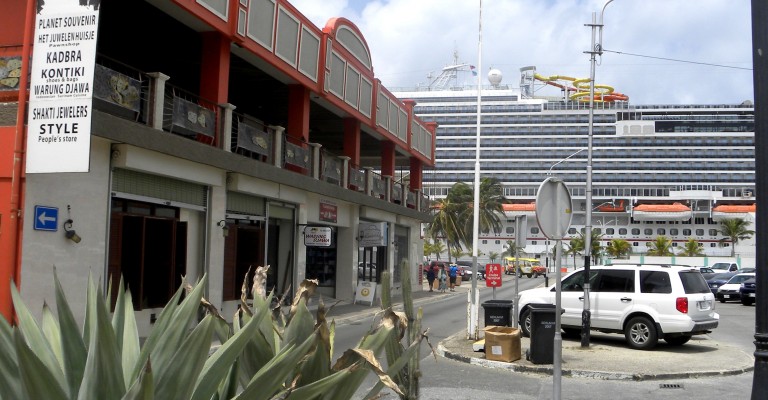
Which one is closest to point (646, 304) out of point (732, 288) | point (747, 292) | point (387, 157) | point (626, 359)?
point (626, 359)

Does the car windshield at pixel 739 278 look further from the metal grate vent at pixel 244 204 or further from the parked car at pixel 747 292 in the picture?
the metal grate vent at pixel 244 204

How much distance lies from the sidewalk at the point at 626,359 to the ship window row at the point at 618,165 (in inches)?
4966

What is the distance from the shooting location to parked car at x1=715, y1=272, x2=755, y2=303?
35.1 m

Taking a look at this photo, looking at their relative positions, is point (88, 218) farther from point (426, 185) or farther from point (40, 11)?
point (426, 185)

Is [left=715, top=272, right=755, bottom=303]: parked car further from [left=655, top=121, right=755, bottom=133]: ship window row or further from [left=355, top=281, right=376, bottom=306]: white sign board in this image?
[left=655, top=121, right=755, bottom=133]: ship window row

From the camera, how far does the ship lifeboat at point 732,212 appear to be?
12500 centimetres

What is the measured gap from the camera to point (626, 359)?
13859 millimetres

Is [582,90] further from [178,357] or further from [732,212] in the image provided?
[178,357]

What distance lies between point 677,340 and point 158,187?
1204cm

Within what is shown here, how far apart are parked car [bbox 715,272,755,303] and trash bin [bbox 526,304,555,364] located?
25.7m

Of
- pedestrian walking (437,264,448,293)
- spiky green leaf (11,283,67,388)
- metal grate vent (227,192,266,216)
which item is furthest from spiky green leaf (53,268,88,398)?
pedestrian walking (437,264,448,293)

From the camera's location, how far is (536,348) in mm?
13156

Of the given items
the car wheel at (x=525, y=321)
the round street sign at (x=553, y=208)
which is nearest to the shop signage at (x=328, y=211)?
the car wheel at (x=525, y=321)

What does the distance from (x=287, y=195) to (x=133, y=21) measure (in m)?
6.65
